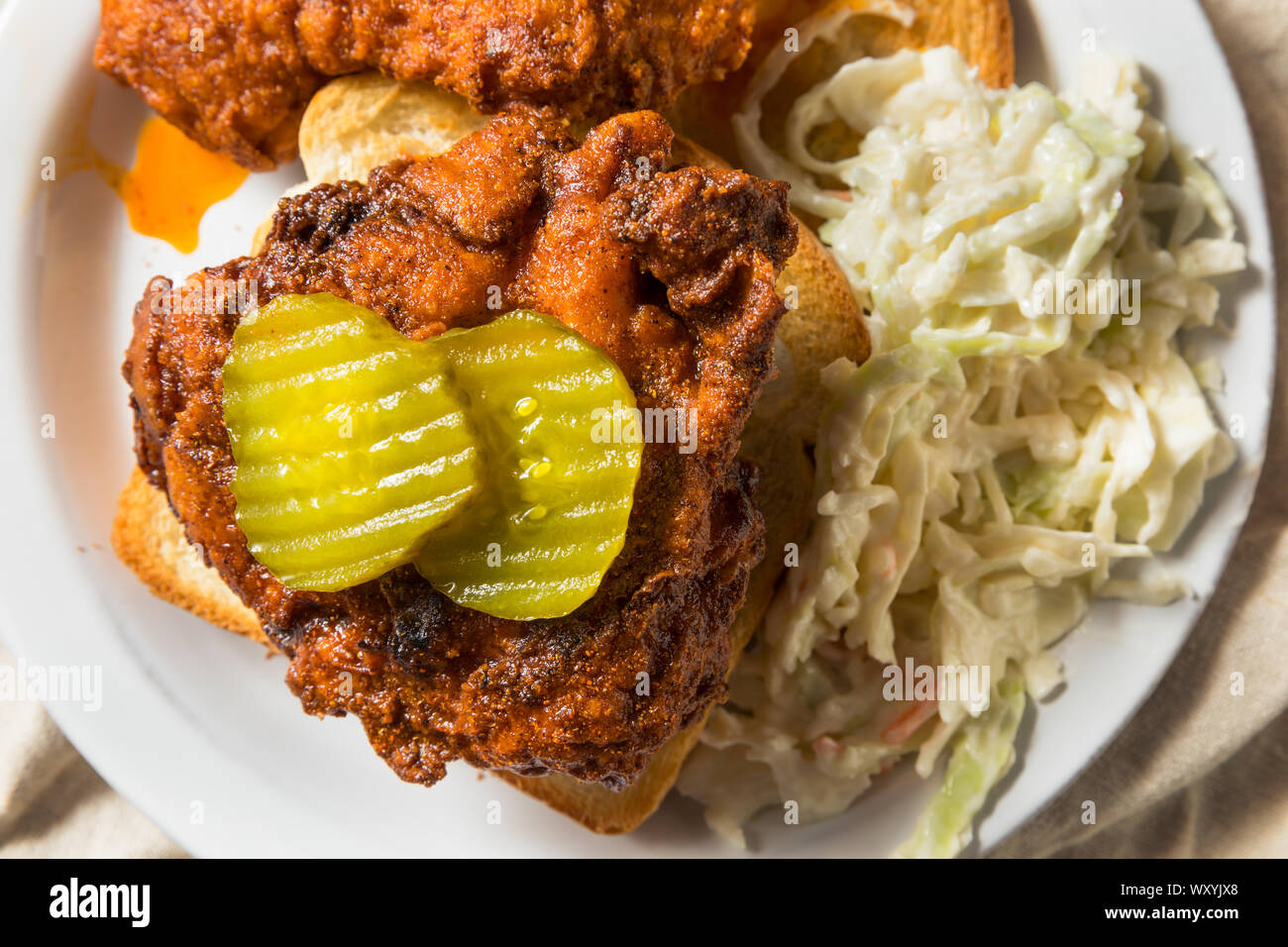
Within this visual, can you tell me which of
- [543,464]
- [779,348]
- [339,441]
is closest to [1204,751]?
[779,348]

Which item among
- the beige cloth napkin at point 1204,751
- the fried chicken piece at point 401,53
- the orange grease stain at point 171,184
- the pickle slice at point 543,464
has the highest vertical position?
the fried chicken piece at point 401,53

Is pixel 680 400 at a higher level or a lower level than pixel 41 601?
higher

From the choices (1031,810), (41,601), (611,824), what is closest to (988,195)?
(1031,810)

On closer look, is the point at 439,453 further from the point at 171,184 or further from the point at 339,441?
the point at 171,184

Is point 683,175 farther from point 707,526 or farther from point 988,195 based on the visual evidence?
point 988,195

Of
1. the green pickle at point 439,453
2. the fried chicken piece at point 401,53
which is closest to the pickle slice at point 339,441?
the green pickle at point 439,453

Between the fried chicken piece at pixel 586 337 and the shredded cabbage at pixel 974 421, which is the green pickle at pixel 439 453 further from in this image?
the shredded cabbage at pixel 974 421
